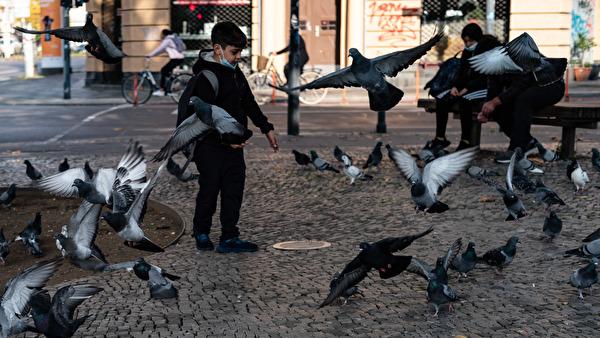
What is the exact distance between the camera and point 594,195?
7977mm

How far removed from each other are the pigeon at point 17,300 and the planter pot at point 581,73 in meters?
24.6

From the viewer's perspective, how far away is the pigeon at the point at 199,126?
5445 mm

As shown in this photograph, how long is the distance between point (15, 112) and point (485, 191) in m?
14.4

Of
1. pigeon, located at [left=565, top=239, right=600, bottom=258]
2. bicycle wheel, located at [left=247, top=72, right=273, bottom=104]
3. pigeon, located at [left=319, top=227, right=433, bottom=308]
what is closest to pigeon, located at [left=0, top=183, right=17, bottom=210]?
pigeon, located at [left=319, top=227, right=433, bottom=308]

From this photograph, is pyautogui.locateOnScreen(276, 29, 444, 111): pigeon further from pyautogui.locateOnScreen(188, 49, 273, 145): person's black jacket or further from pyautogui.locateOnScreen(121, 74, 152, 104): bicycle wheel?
pyautogui.locateOnScreen(121, 74, 152, 104): bicycle wheel

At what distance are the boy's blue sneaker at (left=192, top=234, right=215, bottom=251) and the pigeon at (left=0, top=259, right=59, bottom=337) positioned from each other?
81.5 inches

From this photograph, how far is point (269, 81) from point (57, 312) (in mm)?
20891

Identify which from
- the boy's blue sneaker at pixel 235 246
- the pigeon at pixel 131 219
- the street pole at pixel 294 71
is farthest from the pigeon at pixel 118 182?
the street pole at pixel 294 71

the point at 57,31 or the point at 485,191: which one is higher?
the point at 57,31

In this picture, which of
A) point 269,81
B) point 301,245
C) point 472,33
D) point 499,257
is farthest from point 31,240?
point 269,81

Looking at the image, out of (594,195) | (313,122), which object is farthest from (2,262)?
(313,122)

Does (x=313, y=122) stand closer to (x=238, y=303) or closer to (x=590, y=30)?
(x=238, y=303)

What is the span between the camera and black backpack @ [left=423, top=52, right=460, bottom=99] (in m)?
10.5

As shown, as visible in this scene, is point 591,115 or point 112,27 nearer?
point 591,115
